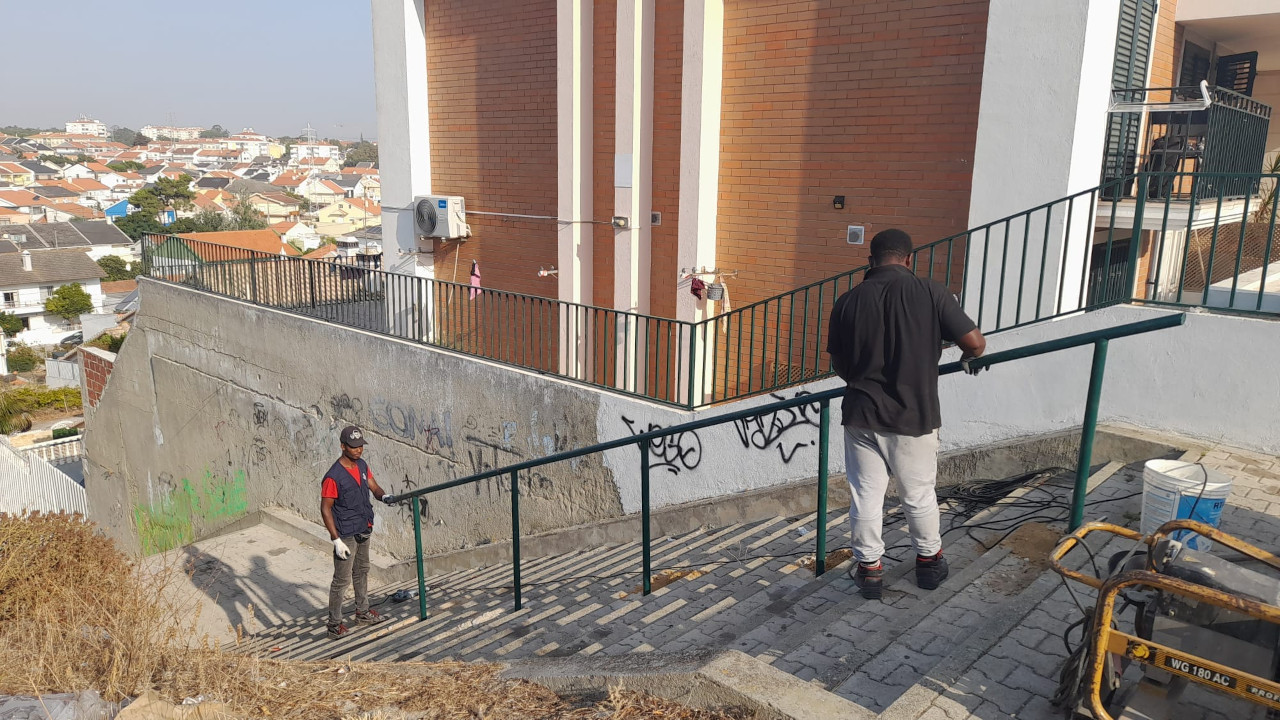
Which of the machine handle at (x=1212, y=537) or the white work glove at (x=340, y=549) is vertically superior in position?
the machine handle at (x=1212, y=537)

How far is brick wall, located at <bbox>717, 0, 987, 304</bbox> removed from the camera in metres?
7.98

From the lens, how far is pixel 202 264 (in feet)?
47.6

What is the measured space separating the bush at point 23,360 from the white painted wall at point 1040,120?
206ft

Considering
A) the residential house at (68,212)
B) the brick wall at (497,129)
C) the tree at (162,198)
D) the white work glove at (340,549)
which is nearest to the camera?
the white work glove at (340,549)

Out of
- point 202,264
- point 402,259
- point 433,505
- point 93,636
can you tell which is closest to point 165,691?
point 93,636

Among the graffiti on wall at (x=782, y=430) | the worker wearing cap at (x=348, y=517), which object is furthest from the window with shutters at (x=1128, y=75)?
the worker wearing cap at (x=348, y=517)

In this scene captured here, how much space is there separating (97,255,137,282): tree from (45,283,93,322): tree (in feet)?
45.7

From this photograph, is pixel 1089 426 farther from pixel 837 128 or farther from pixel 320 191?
pixel 320 191

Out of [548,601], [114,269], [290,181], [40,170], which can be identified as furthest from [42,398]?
[40,170]

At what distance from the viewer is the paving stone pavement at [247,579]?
906 cm

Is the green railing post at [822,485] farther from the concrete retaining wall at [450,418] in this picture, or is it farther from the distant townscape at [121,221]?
the distant townscape at [121,221]

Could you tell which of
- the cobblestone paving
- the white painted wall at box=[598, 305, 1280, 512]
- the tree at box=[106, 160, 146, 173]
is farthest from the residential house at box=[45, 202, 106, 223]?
the cobblestone paving

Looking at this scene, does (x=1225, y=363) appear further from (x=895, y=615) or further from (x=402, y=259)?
(x=402, y=259)

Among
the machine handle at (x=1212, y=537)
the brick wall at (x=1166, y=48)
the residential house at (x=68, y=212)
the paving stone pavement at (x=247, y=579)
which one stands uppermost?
the brick wall at (x=1166, y=48)
